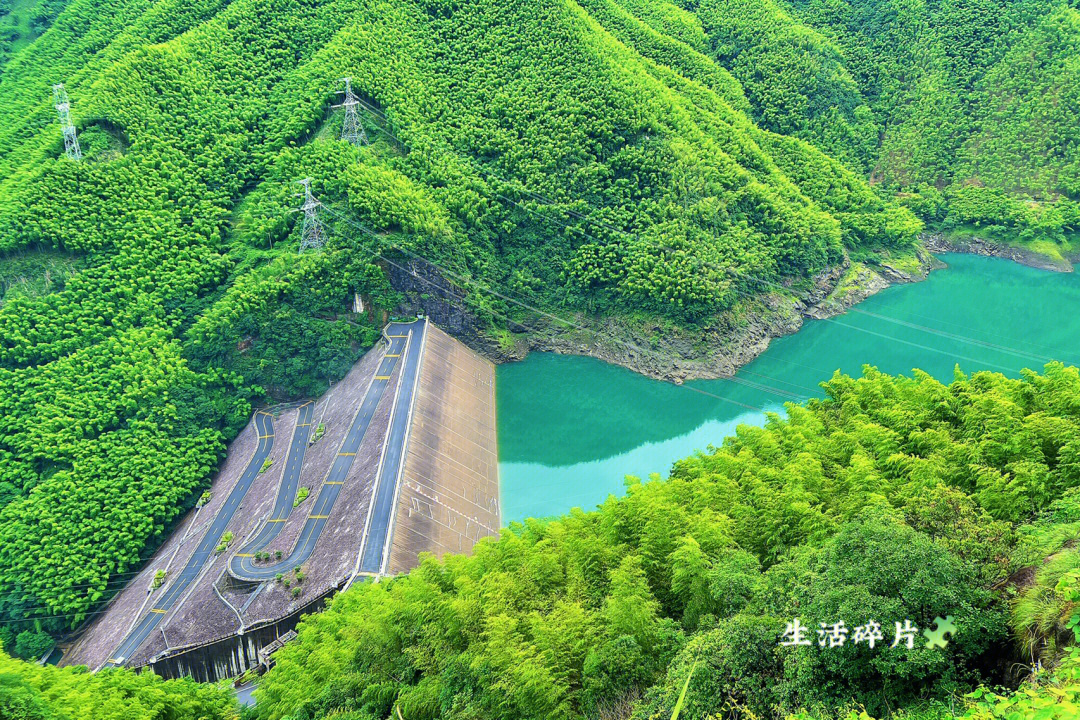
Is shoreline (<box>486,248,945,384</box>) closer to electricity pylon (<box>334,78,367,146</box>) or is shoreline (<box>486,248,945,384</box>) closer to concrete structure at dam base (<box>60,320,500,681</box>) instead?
concrete structure at dam base (<box>60,320,500,681</box>)

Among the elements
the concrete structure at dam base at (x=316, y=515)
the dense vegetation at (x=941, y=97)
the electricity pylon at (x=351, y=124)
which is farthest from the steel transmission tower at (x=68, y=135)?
the dense vegetation at (x=941, y=97)

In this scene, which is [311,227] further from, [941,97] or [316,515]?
[941,97]

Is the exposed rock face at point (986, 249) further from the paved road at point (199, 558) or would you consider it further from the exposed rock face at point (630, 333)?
the paved road at point (199, 558)

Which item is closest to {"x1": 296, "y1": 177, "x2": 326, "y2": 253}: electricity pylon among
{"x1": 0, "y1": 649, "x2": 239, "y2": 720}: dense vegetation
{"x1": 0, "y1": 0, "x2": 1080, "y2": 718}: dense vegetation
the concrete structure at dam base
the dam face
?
{"x1": 0, "y1": 0, "x2": 1080, "y2": 718}: dense vegetation

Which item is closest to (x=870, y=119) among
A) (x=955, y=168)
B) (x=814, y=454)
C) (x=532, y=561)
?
(x=955, y=168)

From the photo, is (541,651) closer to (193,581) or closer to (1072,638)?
(1072,638)
